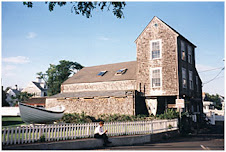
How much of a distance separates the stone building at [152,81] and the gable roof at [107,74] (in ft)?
0.62

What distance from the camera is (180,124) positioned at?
65.0 feet

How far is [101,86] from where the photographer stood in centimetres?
3069

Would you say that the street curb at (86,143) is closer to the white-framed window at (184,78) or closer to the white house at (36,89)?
the white-framed window at (184,78)

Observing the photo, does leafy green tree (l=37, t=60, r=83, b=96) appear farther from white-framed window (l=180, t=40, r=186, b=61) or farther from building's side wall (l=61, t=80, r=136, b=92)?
white-framed window (l=180, t=40, r=186, b=61)

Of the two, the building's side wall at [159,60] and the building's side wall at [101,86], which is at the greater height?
the building's side wall at [159,60]

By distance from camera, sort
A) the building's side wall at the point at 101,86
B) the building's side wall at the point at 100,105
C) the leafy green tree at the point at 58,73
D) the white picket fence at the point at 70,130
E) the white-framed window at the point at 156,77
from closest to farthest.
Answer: the white picket fence at the point at 70,130, the white-framed window at the point at 156,77, the building's side wall at the point at 100,105, the building's side wall at the point at 101,86, the leafy green tree at the point at 58,73

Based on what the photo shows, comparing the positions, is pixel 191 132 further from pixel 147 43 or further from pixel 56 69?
pixel 56 69

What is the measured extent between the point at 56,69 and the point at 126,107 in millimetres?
38932

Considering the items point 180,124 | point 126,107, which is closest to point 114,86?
point 126,107

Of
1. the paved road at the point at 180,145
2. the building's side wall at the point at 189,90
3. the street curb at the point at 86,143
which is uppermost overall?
the building's side wall at the point at 189,90

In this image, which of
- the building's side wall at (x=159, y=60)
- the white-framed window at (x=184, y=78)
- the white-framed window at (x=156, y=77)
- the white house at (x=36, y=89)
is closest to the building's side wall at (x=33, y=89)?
the white house at (x=36, y=89)

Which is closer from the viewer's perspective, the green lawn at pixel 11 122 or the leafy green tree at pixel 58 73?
the green lawn at pixel 11 122

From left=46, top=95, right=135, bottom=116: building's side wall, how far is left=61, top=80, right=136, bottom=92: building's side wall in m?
2.93

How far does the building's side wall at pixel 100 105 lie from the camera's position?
2494 centimetres
